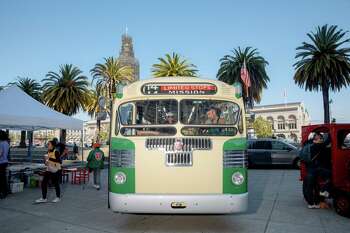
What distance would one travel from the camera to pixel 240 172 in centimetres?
602

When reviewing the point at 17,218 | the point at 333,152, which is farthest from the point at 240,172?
the point at 17,218

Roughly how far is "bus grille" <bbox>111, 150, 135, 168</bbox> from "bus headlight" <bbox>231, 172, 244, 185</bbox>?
67.1 inches

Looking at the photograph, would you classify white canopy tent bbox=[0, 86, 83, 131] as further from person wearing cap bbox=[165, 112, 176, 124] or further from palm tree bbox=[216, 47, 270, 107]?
palm tree bbox=[216, 47, 270, 107]

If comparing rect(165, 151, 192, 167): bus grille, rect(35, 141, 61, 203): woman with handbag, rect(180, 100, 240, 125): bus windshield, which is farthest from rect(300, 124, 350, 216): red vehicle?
rect(35, 141, 61, 203): woman with handbag

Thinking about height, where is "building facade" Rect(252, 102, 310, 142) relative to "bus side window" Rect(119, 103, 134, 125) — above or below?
above

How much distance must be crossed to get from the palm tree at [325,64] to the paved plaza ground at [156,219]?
25319mm

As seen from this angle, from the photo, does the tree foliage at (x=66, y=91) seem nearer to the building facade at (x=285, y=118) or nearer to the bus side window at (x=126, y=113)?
the bus side window at (x=126, y=113)

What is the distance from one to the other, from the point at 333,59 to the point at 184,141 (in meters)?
30.2

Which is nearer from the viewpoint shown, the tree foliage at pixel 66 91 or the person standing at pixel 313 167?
the person standing at pixel 313 167

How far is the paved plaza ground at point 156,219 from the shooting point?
6734mm

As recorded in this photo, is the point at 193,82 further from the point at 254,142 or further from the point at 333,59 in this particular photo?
the point at 333,59

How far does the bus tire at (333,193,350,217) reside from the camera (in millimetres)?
7573

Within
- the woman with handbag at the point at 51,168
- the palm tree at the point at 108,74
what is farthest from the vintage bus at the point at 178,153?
the palm tree at the point at 108,74

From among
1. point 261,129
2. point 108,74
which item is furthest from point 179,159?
point 261,129
